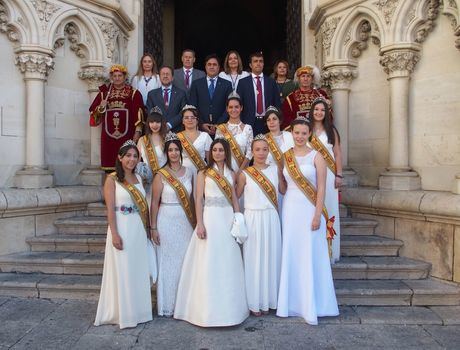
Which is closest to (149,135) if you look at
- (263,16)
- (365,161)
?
(365,161)

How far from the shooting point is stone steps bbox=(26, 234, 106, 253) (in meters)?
5.43

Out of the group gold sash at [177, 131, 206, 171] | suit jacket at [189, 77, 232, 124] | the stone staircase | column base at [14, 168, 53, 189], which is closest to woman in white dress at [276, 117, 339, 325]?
the stone staircase

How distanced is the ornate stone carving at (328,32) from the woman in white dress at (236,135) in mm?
2494

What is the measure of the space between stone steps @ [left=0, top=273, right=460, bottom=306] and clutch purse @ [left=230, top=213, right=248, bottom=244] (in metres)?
1.25

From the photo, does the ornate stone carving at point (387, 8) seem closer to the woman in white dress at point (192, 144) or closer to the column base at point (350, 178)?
the column base at point (350, 178)

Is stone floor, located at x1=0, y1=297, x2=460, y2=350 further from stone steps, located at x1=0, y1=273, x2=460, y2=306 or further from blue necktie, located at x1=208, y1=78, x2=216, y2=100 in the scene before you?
blue necktie, located at x1=208, y1=78, x2=216, y2=100

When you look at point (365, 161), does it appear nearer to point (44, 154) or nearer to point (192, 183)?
point (192, 183)

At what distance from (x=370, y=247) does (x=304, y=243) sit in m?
1.63

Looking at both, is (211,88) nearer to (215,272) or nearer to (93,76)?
(93,76)

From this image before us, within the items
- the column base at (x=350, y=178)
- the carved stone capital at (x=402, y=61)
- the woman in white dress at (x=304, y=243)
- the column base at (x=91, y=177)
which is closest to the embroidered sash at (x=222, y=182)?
the woman in white dress at (x=304, y=243)

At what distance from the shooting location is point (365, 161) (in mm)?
6406

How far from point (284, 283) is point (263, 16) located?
10.8 metres

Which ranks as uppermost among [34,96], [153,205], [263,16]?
[263,16]

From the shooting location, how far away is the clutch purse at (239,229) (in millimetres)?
3852
